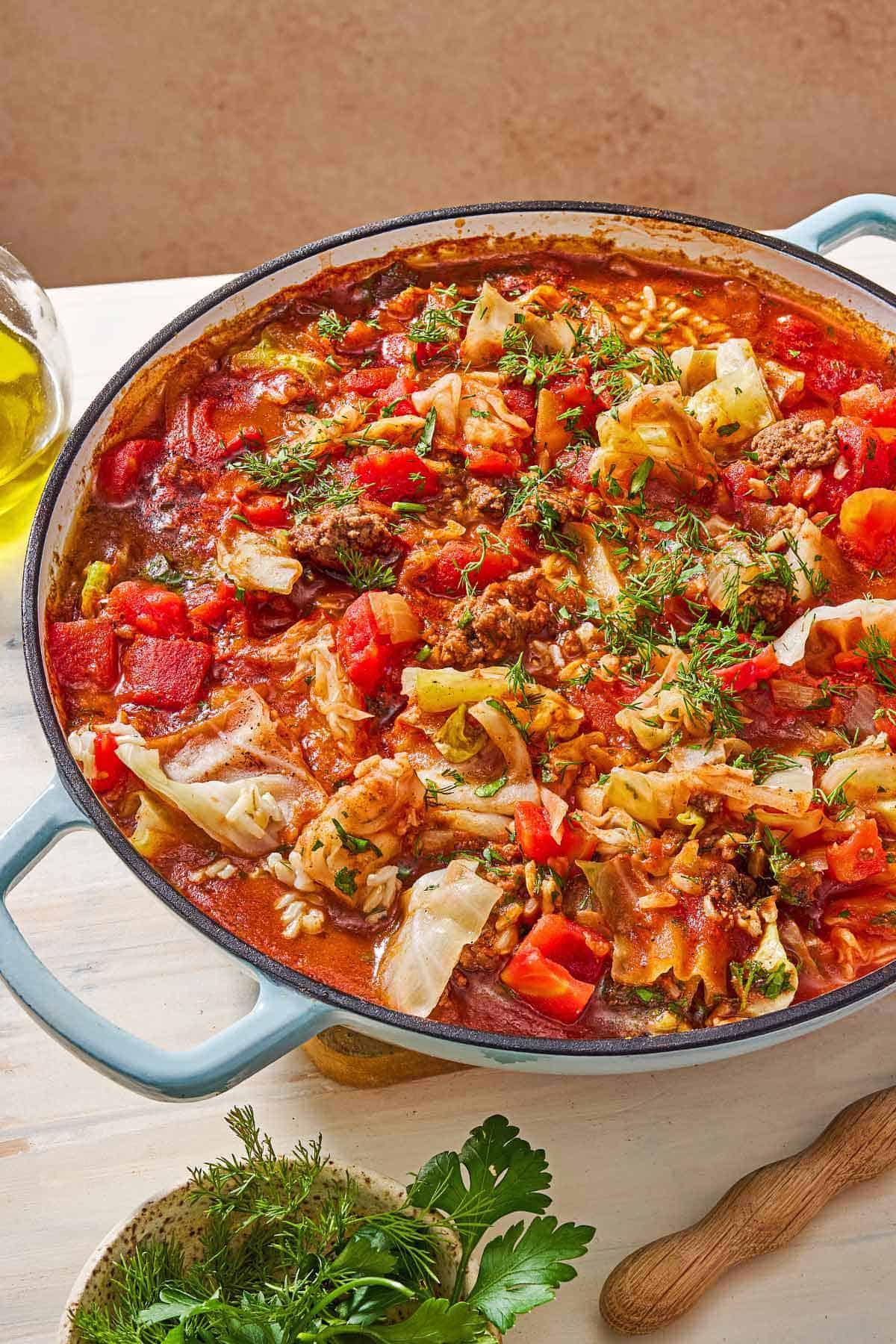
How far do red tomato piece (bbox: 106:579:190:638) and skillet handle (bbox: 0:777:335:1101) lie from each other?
3.26 ft

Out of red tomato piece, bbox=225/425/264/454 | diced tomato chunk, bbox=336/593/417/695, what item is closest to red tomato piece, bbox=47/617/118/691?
diced tomato chunk, bbox=336/593/417/695

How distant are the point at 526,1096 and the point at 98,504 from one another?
2.04 metres

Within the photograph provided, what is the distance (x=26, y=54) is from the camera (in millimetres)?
7844

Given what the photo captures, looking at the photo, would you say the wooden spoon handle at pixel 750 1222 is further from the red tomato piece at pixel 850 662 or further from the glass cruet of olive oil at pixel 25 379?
the glass cruet of olive oil at pixel 25 379

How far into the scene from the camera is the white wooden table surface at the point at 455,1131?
3.04m

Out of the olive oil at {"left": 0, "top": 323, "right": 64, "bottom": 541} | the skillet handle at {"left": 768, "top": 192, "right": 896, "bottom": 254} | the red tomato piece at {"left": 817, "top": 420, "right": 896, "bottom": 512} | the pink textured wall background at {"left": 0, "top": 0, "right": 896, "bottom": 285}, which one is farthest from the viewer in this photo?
the pink textured wall background at {"left": 0, "top": 0, "right": 896, "bottom": 285}

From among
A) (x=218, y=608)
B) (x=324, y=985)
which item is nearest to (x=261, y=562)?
(x=218, y=608)

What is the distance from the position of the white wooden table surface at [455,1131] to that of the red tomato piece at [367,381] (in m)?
1.70

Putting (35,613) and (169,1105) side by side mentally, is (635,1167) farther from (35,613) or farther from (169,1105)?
(35,613)

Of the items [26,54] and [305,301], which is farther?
[26,54]

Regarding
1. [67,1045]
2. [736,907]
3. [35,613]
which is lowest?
[67,1045]

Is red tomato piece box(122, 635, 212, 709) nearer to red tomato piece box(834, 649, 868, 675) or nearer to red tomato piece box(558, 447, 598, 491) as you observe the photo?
red tomato piece box(558, 447, 598, 491)

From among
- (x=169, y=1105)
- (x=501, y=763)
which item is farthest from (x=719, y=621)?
(x=169, y=1105)

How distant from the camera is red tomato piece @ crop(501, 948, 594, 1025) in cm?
306
